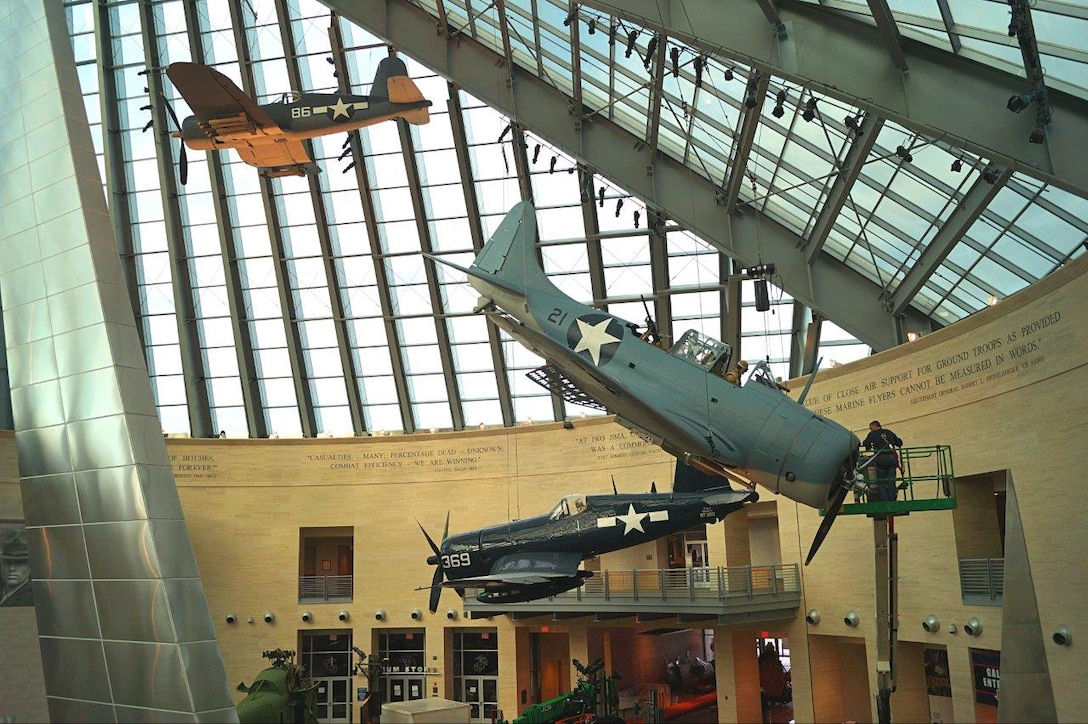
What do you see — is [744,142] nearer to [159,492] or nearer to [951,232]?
[951,232]

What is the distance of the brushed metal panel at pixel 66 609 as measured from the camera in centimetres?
1131

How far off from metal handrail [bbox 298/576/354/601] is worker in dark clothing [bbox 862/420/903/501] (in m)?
21.7

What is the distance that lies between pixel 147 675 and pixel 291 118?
48.7 ft

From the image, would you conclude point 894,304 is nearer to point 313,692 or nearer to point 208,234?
point 313,692

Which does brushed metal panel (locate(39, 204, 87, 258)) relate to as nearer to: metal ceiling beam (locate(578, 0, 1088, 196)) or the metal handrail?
metal ceiling beam (locate(578, 0, 1088, 196))

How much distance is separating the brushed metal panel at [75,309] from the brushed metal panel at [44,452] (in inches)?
55.7

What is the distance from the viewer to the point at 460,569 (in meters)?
16.8

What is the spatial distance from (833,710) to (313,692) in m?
13.4

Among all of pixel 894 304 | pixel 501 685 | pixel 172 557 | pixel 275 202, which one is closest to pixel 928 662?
pixel 894 304

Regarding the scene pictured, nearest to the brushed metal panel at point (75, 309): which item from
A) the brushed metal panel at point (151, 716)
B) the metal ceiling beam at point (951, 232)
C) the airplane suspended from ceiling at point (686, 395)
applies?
the airplane suspended from ceiling at point (686, 395)

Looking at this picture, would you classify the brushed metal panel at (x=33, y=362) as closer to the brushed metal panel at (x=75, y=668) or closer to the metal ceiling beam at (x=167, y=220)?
the brushed metal panel at (x=75, y=668)

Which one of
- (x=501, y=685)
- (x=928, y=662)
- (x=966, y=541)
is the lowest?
(x=501, y=685)

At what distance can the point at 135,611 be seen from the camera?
1108cm

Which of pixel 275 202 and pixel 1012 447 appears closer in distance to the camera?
pixel 1012 447
